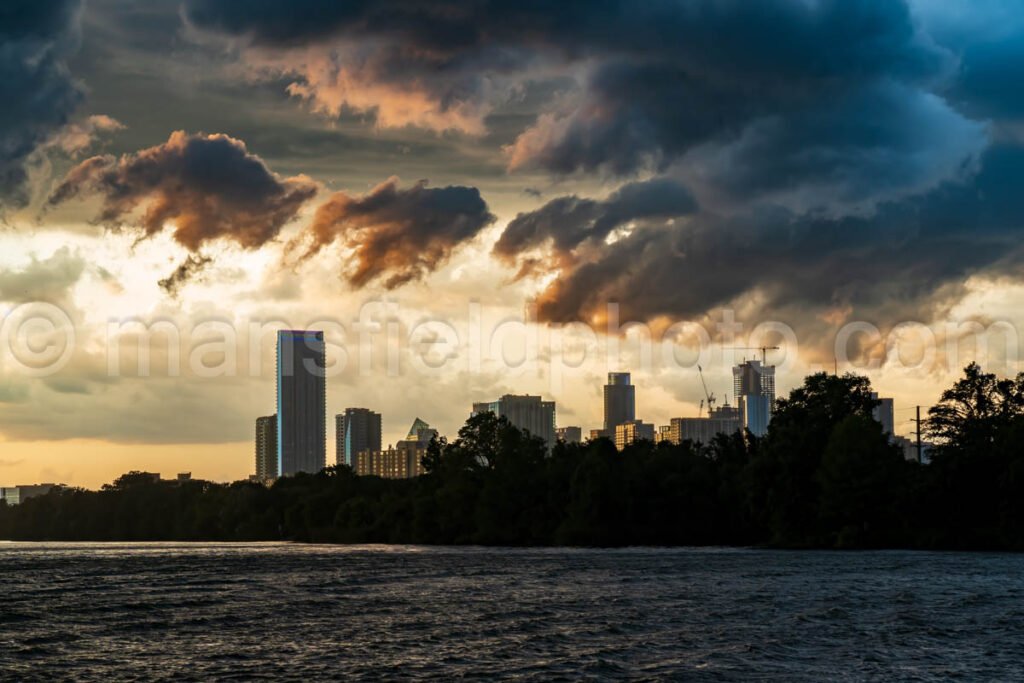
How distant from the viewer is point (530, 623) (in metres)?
68.7

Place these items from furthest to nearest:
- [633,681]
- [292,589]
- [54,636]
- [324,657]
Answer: [292,589], [54,636], [324,657], [633,681]

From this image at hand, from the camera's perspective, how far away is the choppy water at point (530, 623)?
2056 inches

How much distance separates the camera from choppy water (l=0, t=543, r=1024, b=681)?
5222cm

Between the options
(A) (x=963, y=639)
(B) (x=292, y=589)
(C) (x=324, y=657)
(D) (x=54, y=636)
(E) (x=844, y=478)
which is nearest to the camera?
(C) (x=324, y=657)

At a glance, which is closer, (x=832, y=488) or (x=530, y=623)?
(x=530, y=623)

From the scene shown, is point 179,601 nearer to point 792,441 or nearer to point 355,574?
point 355,574

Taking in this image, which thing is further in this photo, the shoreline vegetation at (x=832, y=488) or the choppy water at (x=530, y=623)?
the shoreline vegetation at (x=832, y=488)

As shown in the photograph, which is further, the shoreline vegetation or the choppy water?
the shoreline vegetation

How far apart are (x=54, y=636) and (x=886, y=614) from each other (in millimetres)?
45664

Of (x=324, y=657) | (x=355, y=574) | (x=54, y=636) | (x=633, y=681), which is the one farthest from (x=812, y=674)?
(x=355, y=574)

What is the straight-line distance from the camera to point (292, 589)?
314 feet

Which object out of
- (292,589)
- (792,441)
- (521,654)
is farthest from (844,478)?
(521,654)

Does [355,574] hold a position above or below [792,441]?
below

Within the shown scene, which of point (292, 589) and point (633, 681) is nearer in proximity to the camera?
point (633, 681)
